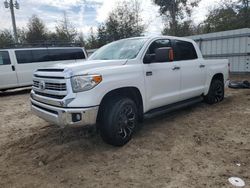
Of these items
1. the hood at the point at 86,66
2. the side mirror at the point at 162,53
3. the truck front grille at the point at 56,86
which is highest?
the side mirror at the point at 162,53

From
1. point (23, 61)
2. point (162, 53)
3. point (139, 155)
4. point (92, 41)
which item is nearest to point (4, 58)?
point (23, 61)

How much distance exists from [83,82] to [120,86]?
651mm

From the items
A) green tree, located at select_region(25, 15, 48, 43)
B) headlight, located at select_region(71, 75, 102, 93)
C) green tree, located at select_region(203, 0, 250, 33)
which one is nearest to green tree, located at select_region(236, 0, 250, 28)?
green tree, located at select_region(203, 0, 250, 33)

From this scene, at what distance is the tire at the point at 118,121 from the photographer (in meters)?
3.82

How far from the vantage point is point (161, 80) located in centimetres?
475

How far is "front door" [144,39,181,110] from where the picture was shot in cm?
453

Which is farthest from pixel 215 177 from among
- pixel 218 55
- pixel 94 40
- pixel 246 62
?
pixel 94 40

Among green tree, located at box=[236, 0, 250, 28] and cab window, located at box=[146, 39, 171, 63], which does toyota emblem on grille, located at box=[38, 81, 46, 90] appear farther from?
green tree, located at box=[236, 0, 250, 28]

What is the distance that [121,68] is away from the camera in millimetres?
4094

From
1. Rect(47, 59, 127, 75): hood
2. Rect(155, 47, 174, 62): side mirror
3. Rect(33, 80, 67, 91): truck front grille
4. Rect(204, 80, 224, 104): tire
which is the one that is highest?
Rect(155, 47, 174, 62): side mirror

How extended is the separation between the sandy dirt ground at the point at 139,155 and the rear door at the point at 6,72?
5.90 metres

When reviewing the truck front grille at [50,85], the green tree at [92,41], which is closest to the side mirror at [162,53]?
the truck front grille at [50,85]

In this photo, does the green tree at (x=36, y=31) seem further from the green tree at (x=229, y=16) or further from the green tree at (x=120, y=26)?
the green tree at (x=229, y=16)

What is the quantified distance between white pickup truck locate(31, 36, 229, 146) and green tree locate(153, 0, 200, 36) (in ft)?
65.0
